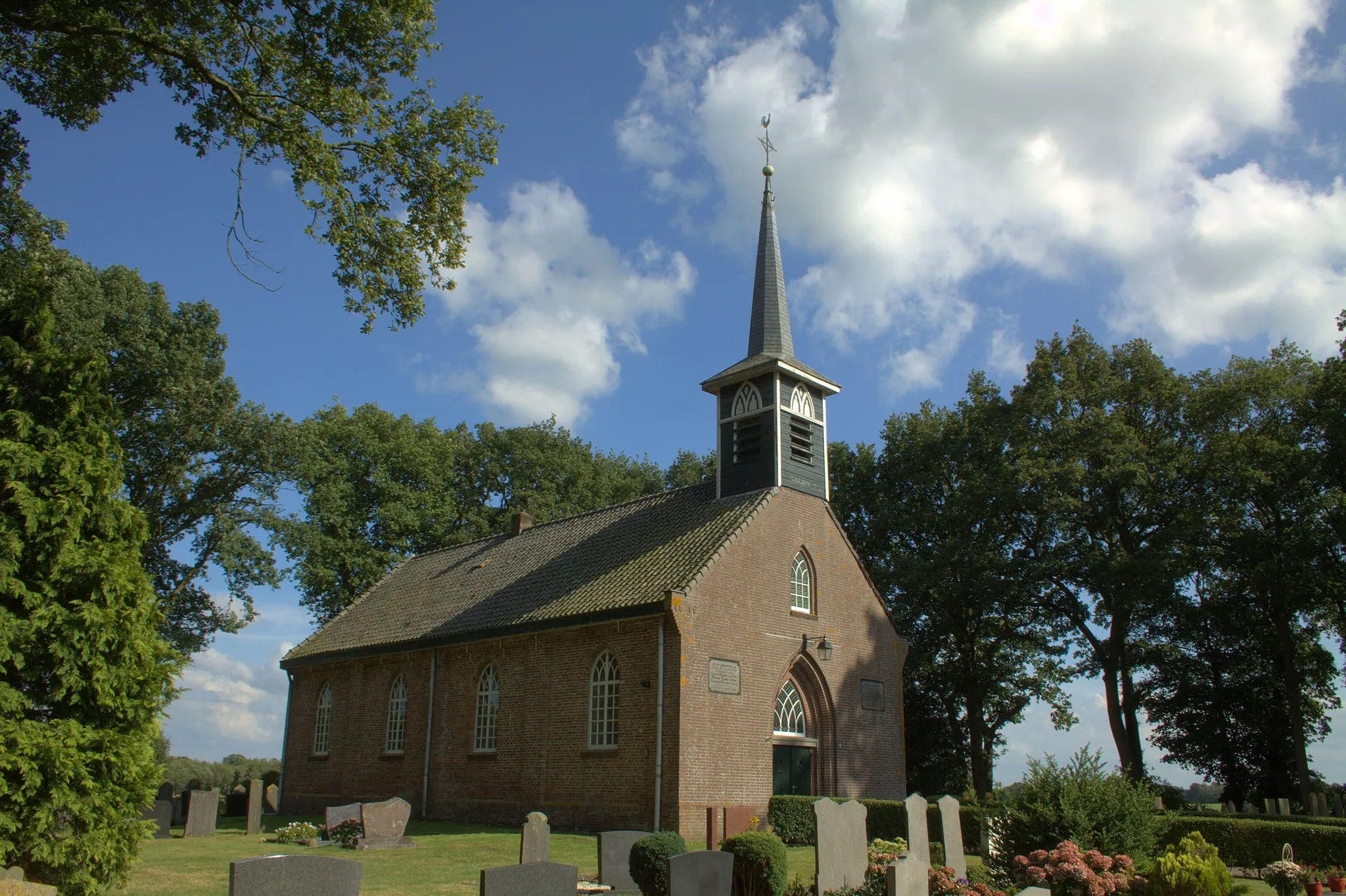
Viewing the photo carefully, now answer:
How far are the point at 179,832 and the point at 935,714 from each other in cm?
2627

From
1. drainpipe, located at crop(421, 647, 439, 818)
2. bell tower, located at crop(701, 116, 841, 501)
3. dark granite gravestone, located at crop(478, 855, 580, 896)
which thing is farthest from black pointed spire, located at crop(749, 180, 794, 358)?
dark granite gravestone, located at crop(478, 855, 580, 896)

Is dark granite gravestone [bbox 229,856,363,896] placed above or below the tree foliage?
below

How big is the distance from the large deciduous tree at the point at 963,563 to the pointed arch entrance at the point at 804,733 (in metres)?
10.6

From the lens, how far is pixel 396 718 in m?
27.8

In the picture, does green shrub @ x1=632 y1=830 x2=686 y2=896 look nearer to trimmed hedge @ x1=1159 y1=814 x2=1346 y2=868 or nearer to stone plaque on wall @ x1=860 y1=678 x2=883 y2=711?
trimmed hedge @ x1=1159 y1=814 x2=1346 y2=868

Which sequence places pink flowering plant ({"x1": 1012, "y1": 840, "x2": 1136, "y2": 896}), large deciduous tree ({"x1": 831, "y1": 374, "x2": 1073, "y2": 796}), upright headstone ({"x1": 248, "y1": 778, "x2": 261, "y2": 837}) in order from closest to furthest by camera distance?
pink flowering plant ({"x1": 1012, "y1": 840, "x2": 1136, "y2": 896}) < upright headstone ({"x1": 248, "y1": 778, "x2": 261, "y2": 837}) < large deciduous tree ({"x1": 831, "y1": 374, "x2": 1073, "y2": 796})

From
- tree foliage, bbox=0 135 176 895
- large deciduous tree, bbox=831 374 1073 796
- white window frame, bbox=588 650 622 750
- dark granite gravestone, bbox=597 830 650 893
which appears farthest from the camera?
large deciduous tree, bbox=831 374 1073 796

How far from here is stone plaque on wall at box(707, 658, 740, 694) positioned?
21000 millimetres

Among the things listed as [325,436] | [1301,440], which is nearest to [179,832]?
[325,436]

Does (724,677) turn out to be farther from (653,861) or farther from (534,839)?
(653,861)

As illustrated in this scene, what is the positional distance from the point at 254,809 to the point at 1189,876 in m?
19.2

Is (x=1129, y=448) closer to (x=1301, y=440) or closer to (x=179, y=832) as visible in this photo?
(x=1301, y=440)

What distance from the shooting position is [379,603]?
33188 millimetres

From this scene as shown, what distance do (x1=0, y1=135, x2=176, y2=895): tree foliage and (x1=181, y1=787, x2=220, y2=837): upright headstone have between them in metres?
11.9
